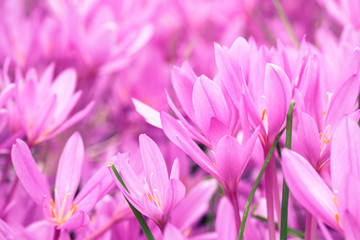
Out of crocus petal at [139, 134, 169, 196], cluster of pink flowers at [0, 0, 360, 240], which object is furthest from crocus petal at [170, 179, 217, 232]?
crocus petal at [139, 134, 169, 196]

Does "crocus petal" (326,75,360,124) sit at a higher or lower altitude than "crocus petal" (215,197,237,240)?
higher

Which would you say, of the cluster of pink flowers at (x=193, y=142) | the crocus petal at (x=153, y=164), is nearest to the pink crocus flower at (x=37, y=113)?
the cluster of pink flowers at (x=193, y=142)

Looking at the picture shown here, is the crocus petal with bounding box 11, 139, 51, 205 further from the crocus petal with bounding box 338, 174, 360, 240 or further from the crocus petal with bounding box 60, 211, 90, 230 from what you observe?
the crocus petal with bounding box 338, 174, 360, 240

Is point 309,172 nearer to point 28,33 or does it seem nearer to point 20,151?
point 20,151

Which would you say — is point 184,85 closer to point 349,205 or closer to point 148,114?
point 148,114

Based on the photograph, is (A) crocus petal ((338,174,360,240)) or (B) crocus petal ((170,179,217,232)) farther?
(B) crocus petal ((170,179,217,232))

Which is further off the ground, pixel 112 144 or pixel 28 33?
pixel 28 33

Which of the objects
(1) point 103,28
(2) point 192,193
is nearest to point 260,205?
(2) point 192,193
